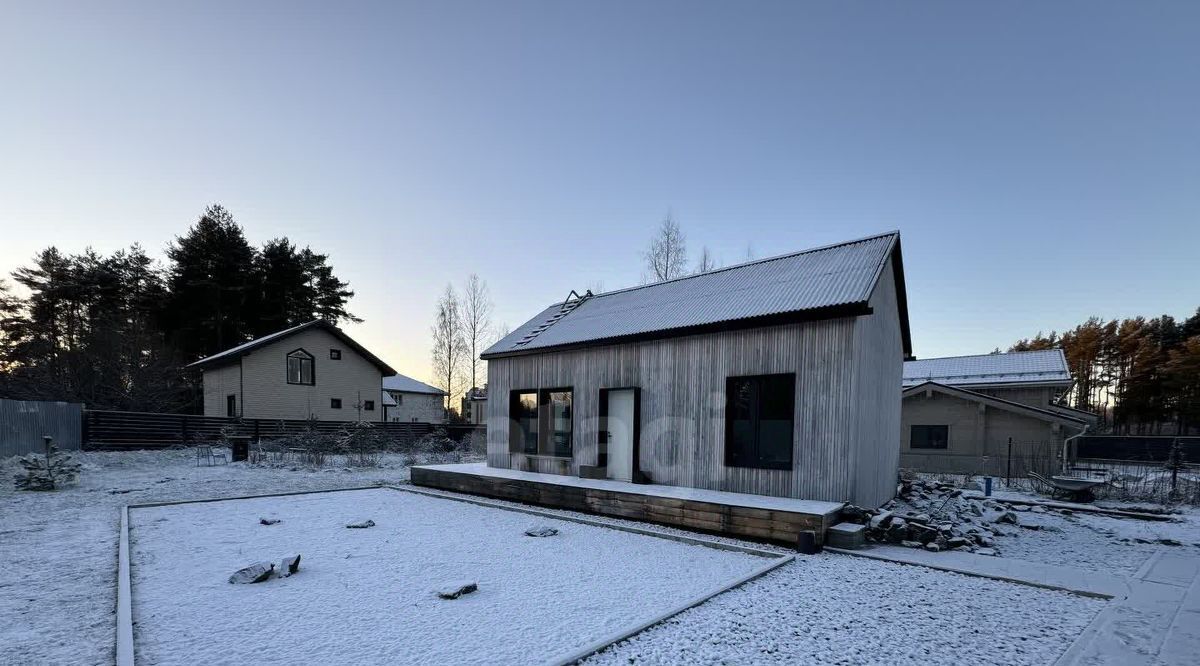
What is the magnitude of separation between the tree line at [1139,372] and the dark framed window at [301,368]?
46175mm

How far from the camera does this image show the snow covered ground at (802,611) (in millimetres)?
3494

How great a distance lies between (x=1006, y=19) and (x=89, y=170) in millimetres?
22947

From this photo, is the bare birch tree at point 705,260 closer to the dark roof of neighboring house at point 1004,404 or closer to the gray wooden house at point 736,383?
the dark roof of neighboring house at point 1004,404

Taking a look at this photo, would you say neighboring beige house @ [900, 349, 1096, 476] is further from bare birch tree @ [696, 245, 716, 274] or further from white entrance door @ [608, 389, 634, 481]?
white entrance door @ [608, 389, 634, 481]

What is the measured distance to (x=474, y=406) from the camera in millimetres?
38781

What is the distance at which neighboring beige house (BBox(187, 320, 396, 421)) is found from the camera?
21.7 metres

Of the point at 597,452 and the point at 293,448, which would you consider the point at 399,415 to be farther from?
the point at 597,452

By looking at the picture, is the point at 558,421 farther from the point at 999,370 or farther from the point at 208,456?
the point at 999,370

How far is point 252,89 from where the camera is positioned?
12117mm

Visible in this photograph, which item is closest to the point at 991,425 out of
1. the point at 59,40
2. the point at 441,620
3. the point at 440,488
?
the point at 440,488

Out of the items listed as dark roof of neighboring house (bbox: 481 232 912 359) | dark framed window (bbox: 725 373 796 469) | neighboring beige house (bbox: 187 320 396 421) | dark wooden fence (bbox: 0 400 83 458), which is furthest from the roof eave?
neighboring beige house (bbox: 187 320 396 421)

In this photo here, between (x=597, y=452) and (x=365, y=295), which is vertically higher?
(x=365, y=295)

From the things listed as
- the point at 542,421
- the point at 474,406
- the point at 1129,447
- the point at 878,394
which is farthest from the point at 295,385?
the point at 1129,447

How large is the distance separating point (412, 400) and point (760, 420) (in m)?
36.9
